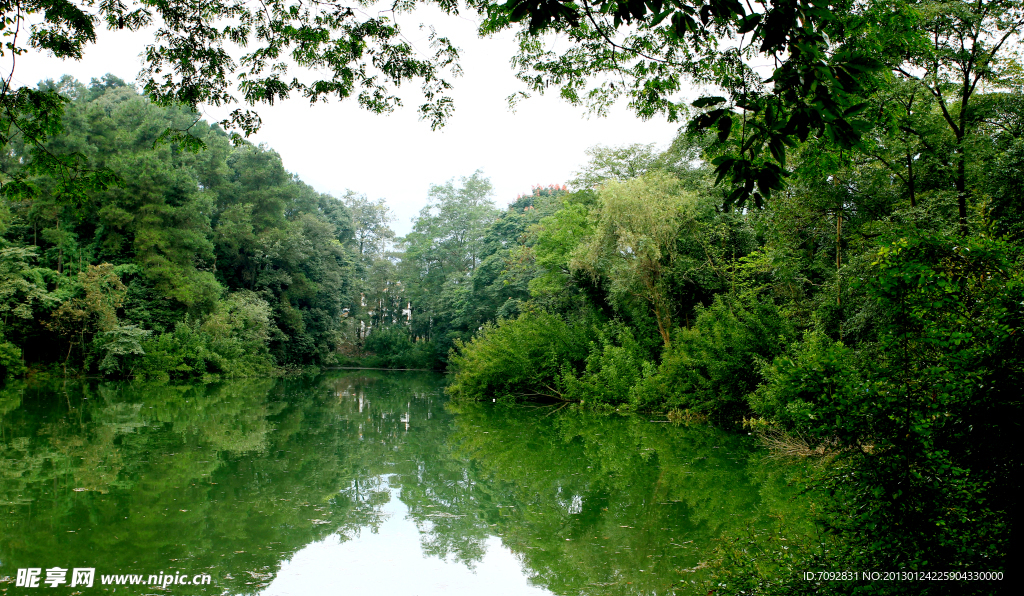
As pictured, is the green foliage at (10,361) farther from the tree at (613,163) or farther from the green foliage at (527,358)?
the tree at (613,163)

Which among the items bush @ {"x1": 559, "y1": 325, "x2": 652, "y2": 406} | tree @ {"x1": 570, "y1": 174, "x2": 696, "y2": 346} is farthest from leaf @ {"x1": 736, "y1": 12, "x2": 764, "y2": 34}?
tree @ {"x1": 570, "y1": 174, "x2": 696, "y2": 346}

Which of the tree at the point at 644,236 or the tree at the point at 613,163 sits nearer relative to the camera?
the tree at the point at 644,236

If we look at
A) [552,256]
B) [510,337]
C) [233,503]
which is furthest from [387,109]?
[552,256]

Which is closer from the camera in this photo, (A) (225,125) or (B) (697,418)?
(A) (225,125)

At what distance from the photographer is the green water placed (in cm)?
454

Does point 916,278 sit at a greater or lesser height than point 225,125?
lesser

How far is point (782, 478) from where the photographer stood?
782 cm

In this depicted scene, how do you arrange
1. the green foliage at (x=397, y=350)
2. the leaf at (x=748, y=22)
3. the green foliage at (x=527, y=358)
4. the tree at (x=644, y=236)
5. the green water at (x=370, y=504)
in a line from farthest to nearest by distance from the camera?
the green foliage at (x=397, y=350) < the green foliage at (x=527, y=358) < the tree at (x=644, y=236) < the green water at (x=370, y=504) < the leaf at (x=748, y=22)

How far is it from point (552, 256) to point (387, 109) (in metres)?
16.6

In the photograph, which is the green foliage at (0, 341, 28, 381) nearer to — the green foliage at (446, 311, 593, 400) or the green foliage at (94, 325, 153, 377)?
the green foliage at (94, 325, 153, 377)

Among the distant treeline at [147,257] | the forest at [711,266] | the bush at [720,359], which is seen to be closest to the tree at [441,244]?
the forest at [711,266]

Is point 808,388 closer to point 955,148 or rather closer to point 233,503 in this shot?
point 233,503

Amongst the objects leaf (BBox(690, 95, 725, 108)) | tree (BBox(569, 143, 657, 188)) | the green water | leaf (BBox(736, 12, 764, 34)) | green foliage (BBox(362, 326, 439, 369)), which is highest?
tree (BBox(569, 143, 657, 188))

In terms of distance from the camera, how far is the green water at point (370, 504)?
4543 millimetres
